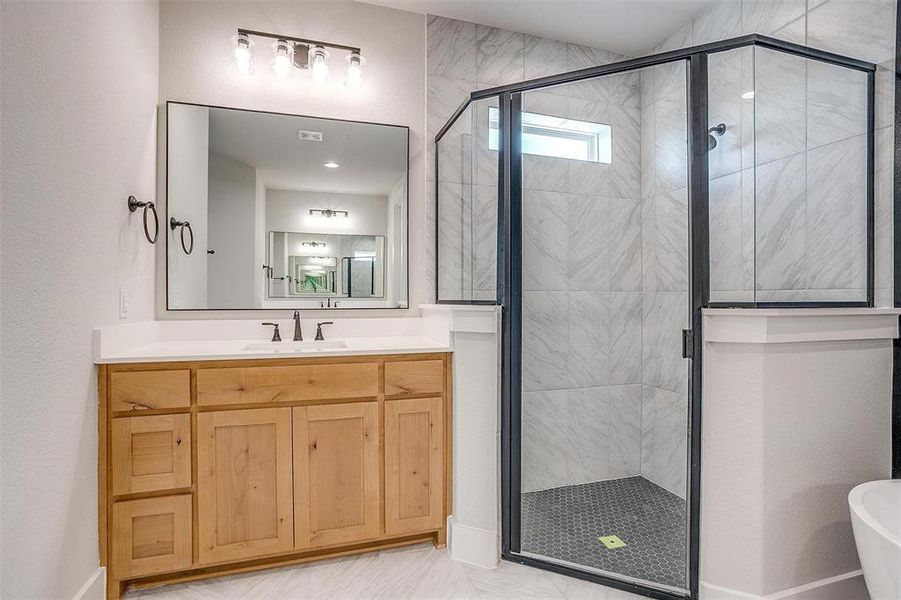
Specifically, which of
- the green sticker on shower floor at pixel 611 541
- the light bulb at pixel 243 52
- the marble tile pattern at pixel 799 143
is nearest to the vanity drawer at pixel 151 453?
the light bulb at pixel 243 52

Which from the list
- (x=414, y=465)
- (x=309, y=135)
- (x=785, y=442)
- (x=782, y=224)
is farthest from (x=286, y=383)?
(x=782, y=224)

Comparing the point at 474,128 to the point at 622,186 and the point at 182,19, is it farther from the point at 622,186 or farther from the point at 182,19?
the point at 182,19

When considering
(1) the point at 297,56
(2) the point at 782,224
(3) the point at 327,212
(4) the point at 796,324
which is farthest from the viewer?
(3) the point at 327,212

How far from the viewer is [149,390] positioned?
178 centimetres

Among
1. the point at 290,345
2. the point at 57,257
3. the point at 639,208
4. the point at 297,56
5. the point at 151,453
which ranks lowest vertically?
the point at 151,453

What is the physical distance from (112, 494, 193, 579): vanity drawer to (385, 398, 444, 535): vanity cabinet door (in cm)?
79

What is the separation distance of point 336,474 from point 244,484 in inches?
14.1

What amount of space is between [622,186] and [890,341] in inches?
49.3

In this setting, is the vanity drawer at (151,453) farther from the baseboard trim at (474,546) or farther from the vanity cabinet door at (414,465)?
the baseboard trim at (474,546)

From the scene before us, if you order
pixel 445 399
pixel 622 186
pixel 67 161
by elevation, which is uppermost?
pixel 622 186

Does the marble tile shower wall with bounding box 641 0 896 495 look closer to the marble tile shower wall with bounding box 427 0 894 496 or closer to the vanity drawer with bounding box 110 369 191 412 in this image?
the marble tile shower wall with bounding box 427 0 894 496

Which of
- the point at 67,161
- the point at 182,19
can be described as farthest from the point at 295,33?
the point at 67,161

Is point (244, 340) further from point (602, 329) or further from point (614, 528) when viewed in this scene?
point (614, 528)

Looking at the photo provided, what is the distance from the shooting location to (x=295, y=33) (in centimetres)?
244
